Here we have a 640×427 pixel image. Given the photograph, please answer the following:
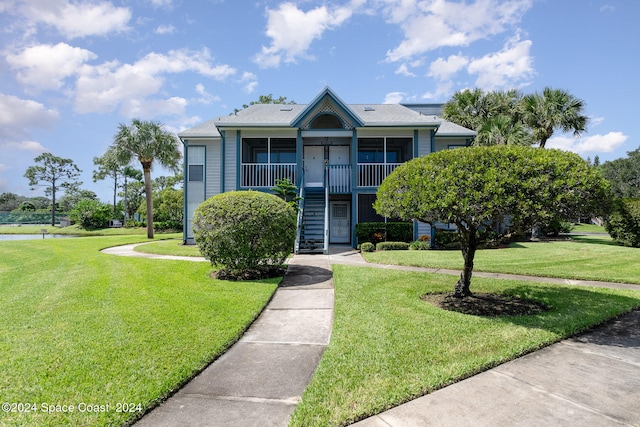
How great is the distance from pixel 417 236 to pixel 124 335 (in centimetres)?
1310

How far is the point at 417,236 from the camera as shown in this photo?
15438 mm

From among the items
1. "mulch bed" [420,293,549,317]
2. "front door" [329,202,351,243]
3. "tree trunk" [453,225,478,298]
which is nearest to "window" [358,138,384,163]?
"front door" [329,202,351,243]

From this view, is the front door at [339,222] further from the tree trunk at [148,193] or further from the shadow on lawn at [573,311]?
the tree trunk at [148,193]

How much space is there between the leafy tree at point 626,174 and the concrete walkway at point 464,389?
217ft

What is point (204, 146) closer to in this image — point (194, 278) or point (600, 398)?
point (194, 278)

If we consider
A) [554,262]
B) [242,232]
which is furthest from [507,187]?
[554,262]

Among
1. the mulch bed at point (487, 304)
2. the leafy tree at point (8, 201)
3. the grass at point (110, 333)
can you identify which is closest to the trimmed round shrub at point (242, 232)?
the grass at point (110, 333)

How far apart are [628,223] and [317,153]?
14.4m

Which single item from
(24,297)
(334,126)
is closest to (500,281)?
(24,297)

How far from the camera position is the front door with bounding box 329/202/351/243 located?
17531 millimetres

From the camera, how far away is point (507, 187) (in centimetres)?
488

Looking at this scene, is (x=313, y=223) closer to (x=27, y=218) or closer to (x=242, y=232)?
(x=242, y=232)

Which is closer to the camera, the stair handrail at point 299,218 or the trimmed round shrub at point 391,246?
the stair handrail at point 299,218

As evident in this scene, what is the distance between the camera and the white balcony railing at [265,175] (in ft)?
53.8
